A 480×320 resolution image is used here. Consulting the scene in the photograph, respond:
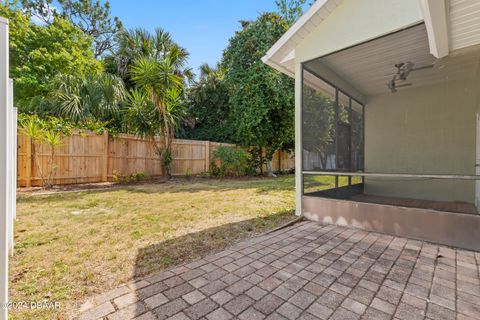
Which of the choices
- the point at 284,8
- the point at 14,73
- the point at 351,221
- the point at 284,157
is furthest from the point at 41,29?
the point at 351,221

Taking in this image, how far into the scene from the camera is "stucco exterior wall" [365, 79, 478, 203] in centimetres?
389

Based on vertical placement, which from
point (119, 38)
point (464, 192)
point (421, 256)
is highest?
point (119, 38)

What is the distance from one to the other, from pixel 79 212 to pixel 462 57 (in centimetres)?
665

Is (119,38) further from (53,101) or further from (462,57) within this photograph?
(462,57)

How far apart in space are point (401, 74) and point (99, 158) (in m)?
8.08

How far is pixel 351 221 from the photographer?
3.33 meters

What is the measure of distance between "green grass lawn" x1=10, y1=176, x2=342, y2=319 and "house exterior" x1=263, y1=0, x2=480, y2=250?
0.82m

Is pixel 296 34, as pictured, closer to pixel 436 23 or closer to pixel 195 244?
pixel 436 23

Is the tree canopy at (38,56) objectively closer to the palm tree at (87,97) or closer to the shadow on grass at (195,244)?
the palm tree at (87,97)

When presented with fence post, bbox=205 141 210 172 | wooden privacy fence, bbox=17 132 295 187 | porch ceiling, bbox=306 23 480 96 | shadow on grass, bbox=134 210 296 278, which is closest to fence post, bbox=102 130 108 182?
wooden privacy fence, bbox=17 132 295 187

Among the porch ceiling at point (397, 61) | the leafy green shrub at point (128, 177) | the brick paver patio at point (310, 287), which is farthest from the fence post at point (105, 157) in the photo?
the porch ceiling at point (397, 61)

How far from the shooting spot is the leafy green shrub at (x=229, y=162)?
9375 mm

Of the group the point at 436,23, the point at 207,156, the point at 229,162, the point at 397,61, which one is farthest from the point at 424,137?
the point at 207,156

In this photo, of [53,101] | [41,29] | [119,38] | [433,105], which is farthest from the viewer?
[41,29]
